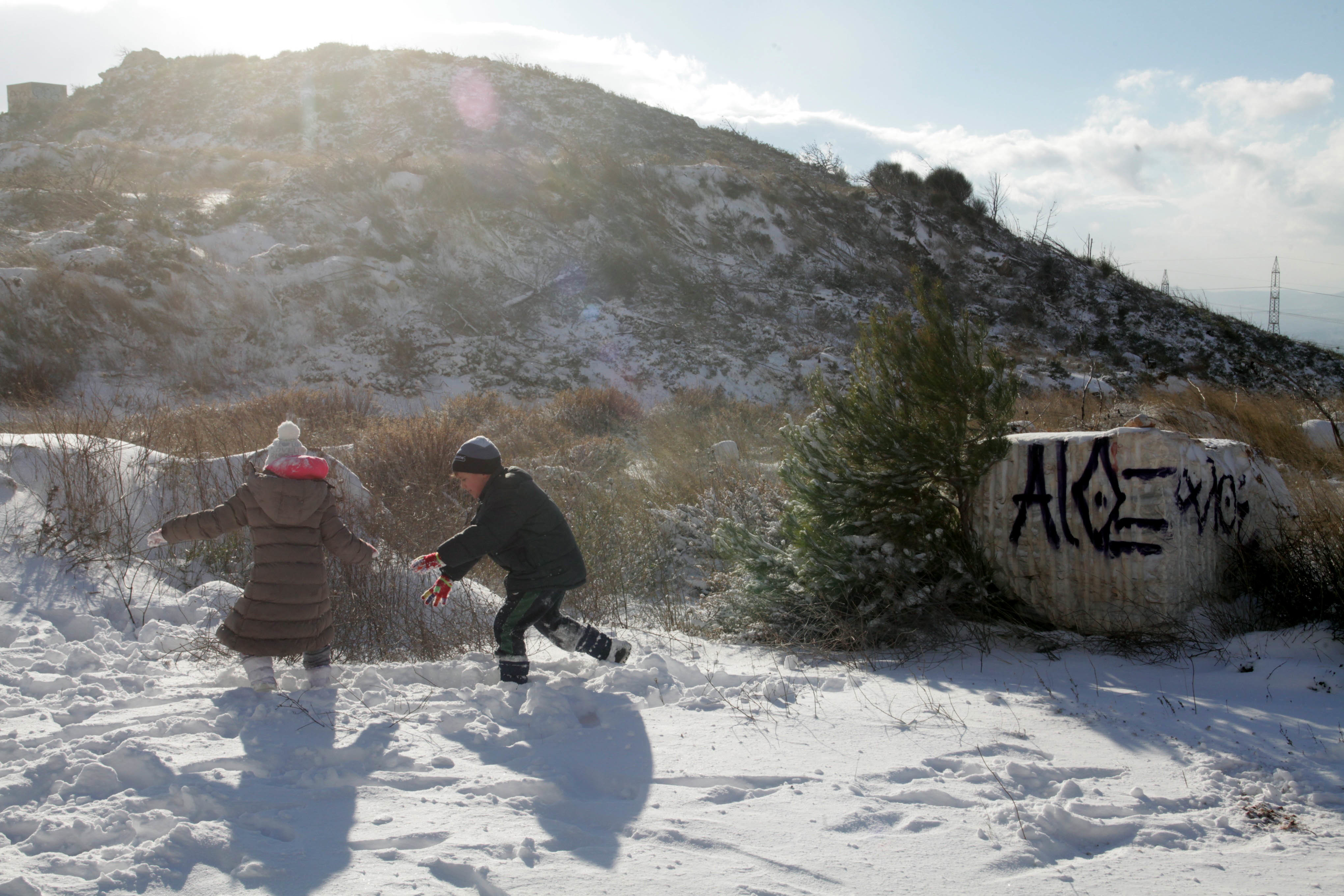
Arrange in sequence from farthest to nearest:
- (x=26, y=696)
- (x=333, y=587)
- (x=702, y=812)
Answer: (x=333, y=587)
(x=26, y=696)
(x=702, y=812)

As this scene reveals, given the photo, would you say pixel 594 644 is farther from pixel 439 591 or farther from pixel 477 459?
pixel 477 459

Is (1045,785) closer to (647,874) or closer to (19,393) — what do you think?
(647,874)

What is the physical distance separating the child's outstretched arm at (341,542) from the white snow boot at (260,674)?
0.57 m

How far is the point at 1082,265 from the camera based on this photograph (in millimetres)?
27484

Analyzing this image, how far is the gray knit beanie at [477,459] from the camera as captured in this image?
372 cm

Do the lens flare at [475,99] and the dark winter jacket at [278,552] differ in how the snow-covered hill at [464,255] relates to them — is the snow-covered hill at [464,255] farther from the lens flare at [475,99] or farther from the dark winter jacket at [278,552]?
the dark winter jacket at [278,552]

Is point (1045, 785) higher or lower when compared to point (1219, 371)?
lower

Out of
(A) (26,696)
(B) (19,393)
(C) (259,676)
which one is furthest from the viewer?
(B) (19,393)

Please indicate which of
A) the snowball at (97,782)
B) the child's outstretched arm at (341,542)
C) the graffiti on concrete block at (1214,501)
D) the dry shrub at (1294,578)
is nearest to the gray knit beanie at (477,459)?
the child's outstretched arm at (341,542)

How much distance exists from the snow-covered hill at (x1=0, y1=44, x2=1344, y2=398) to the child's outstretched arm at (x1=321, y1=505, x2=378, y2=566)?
8.48 meters

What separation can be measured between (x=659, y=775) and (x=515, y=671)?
3.70 ft

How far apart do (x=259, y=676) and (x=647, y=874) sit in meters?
2.22

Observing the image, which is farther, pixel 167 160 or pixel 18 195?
pixel 167 160

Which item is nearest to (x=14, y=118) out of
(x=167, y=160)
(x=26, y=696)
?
(x=167, y=160)
